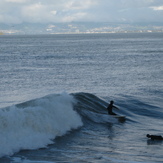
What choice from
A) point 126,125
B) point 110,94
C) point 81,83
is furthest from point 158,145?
point 81,83

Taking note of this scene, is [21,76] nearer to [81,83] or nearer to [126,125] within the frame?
[81,83]

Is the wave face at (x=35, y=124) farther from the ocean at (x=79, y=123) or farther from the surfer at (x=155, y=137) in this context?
the surfer at (x=155, y=137)

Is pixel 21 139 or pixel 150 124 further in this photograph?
pixel 150 124

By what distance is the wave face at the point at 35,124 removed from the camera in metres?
18.2

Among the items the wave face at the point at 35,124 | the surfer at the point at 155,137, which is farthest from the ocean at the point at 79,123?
the surfer at the point at 155,137

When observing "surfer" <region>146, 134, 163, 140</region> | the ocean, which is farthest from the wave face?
"surfer" <region>146, 134, 163, 140</region>

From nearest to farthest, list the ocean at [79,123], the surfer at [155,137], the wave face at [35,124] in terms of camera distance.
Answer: the ocean at [79,123] < the wave face at [35,124] < the surfer at [155,137]

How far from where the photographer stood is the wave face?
59.8ft

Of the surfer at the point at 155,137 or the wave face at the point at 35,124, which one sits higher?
the wave face at the point at 35,124

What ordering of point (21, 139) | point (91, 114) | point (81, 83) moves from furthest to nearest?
point (81, 83) < point (91, 114) < point (21, 139)

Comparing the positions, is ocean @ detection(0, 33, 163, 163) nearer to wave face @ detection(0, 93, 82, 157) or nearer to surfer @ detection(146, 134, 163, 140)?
wave face @ detection(0, 93, 82, 157)

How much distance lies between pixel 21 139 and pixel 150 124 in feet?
34.2

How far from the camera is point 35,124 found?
67.5 feet

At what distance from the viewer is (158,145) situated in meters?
19.4
